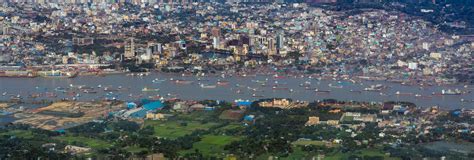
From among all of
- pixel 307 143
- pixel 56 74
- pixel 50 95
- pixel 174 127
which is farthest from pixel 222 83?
pixel 307 143

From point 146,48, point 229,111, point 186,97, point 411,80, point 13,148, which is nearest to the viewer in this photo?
point 13,148

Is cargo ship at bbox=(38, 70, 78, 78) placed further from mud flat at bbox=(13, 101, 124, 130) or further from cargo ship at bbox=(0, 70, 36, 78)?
mud flat at bbox=(13, 101, 124, 130)

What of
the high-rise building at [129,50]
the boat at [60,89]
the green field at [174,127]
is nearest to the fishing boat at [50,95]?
the boat at [60,89]

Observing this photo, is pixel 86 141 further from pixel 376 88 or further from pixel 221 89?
pixel 376 88

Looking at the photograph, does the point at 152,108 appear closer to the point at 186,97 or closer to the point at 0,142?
the point at 186,97

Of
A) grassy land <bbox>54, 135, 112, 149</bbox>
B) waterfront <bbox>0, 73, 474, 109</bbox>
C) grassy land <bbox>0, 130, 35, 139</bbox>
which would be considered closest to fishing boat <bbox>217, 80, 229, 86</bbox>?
waterfront <bbox>0, 73, 474, 109</bbox>

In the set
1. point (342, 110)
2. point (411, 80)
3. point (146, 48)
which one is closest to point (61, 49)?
point (146, 48)
